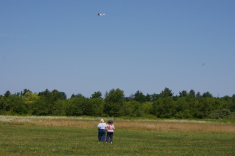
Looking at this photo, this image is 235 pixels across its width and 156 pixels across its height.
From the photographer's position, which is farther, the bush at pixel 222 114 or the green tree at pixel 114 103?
the green tree at pixel 114 103

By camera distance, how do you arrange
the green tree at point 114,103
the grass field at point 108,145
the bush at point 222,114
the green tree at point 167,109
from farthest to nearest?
the green tree at point 167,109
the green tree at point 114,103
the bush at point 222,114
the grass field at point 108,145

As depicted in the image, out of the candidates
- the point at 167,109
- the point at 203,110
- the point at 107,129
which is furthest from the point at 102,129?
the point at 203,110

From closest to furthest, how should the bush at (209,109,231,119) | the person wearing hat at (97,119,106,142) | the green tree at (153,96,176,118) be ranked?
the person wearing hat at (97,119,106,142)
the bush at (209,109,231,119)
the green tree at (153,96,176,118)

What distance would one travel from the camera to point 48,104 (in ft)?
338

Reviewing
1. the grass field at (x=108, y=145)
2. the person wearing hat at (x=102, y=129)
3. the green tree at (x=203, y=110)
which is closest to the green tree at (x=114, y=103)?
the green tree at (x=203, y=110)

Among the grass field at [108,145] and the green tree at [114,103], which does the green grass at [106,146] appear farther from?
the green tree at [114,103]

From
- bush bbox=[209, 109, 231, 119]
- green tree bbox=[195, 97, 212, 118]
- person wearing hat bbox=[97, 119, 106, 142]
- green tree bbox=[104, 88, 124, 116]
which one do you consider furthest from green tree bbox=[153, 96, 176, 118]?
person wearing hat bbox=[97, 119, 106, 142]

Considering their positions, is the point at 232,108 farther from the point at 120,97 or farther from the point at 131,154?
the point at 131,154

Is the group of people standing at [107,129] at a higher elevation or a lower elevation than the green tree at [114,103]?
lower

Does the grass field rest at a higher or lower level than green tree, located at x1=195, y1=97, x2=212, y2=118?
lower

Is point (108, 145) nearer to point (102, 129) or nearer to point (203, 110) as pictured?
point (102, 129)

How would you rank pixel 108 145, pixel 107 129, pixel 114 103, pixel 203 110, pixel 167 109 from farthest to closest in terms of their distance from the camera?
pixel 167 109, pixel 203 110, pixel 114 103, pixel 107 129, pixel 108 145

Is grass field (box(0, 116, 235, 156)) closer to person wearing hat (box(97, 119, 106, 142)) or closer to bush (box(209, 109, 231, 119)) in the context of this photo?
person wearing hat (box(97, 119, 106, 142))

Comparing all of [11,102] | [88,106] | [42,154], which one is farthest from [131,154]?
[11,102]
